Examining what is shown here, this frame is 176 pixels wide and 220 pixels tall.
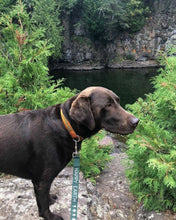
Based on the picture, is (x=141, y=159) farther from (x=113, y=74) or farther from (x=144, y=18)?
(x=144, y=18)

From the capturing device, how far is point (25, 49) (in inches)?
190

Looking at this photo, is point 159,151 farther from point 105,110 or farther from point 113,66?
point 113,66

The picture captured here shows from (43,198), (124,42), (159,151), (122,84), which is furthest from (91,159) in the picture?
(124,42)

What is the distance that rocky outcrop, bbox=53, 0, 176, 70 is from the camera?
40.1m

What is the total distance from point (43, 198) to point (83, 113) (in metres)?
1.29

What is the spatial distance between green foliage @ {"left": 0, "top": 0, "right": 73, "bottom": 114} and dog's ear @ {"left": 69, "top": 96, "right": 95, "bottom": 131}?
2.13 meters

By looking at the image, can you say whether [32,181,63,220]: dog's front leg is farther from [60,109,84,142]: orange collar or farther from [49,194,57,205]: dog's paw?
[60,109,84,142]: orange collar

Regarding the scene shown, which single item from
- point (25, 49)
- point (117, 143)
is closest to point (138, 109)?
point (25, 49)

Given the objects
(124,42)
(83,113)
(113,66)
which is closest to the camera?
(83,113)

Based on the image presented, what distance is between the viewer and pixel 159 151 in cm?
345

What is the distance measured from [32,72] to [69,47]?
37.8 meters

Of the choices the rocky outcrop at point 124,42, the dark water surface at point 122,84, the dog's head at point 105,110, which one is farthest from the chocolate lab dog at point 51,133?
the rocky outcrop at point 124,42

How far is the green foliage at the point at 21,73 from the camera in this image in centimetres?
450

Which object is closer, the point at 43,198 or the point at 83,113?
the point at 83,113
